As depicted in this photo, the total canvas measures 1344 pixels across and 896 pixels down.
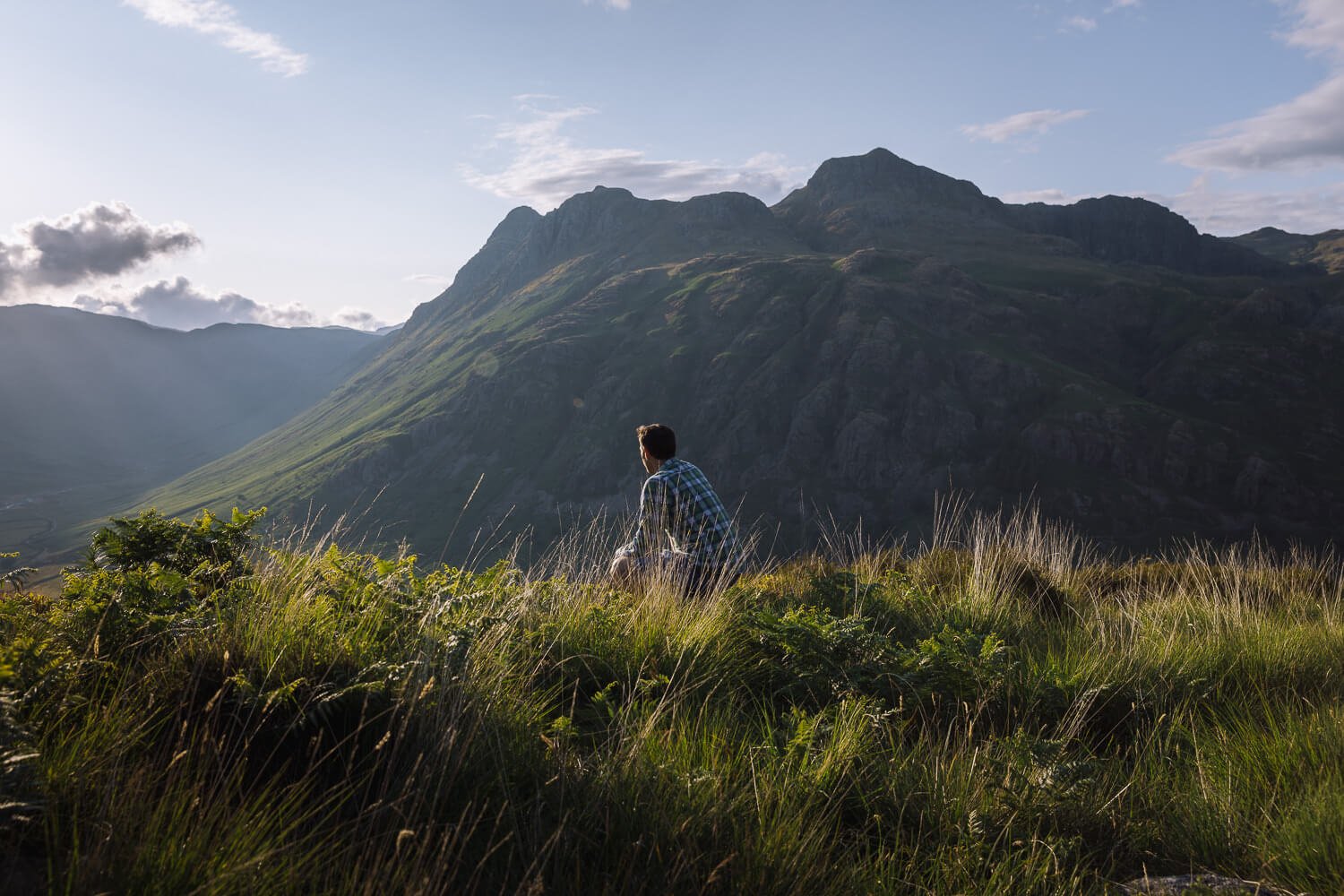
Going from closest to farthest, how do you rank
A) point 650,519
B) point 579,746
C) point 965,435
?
point 579,746, point 650,519, point 965,435

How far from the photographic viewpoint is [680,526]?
830 cm

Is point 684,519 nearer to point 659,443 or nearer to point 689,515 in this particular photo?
point 689,515

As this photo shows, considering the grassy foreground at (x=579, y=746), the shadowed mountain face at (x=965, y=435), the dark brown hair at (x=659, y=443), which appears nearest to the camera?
the grassy foreground at (x=579, y=746)

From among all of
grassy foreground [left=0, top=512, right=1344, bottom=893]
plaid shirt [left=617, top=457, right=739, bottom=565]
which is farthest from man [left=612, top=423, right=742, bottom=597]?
grassy foreground [left=0, top=512, right=1344, bottom=893]

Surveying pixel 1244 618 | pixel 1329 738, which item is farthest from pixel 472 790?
pixel 1244 618

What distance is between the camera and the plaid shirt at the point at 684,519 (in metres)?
8.15

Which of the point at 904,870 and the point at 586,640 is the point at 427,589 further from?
the point at 904,870

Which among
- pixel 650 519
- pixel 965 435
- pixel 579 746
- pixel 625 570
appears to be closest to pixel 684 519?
pixel 650 519

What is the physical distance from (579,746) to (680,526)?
14.0ft

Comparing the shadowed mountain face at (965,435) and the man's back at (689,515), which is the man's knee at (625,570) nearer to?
the man's back at (689,515)

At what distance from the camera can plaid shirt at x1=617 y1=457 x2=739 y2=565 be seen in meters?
8.15

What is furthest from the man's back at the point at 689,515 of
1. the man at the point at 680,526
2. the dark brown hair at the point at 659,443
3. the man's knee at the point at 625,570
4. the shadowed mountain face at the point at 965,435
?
the shadowed mountain face at the point at 965,435

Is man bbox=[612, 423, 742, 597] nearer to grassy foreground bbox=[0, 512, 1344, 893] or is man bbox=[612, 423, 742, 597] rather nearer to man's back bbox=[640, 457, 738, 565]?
man's back bbox=[640, 457, 738, 565]

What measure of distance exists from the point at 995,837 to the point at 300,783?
3020mm
